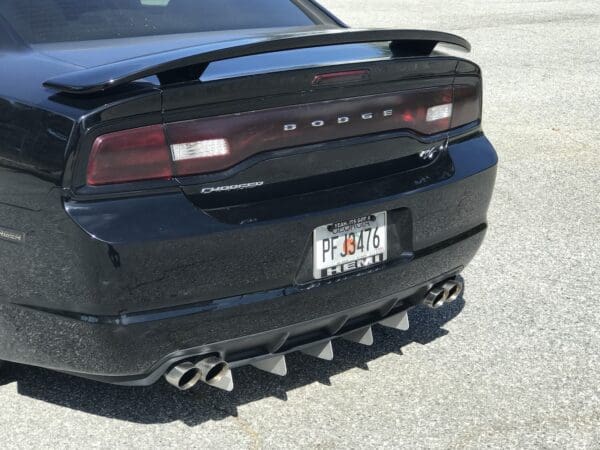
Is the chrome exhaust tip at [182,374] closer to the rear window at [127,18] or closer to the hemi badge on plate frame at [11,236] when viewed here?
the hemi badge on plate frame at [11,236]

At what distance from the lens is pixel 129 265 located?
273 centimetres

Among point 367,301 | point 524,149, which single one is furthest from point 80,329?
point 524,149

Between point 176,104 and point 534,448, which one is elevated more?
point 176,104

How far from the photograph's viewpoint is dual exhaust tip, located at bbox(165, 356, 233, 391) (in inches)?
116

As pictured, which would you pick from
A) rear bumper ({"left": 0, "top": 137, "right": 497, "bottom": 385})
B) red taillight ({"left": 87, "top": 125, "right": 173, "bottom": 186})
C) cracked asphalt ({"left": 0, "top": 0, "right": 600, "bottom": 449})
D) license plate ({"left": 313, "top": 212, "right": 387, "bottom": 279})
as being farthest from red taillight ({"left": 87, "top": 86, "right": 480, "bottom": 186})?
cracked asphalt ({"left": 0, "top": 0, "right": 600, "bottom": 449})

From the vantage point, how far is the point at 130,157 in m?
2.73

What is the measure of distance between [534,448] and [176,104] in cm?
161

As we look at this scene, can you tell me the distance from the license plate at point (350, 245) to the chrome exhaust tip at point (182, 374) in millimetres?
491

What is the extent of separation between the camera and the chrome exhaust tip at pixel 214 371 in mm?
2951

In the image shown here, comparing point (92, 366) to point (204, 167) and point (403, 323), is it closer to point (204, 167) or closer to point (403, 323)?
point (204, 167)

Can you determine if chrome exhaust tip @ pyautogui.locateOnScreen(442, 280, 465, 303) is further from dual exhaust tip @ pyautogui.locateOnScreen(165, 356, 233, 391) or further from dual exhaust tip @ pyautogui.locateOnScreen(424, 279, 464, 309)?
dual exhaust tip @ pyautogui.locateOnScreen(165, 356, 233, 391)

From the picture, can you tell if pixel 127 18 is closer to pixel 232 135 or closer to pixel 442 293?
pixel 232 135

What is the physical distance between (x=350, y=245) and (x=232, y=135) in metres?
0.57

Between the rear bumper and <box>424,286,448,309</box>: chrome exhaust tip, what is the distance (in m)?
0.25
